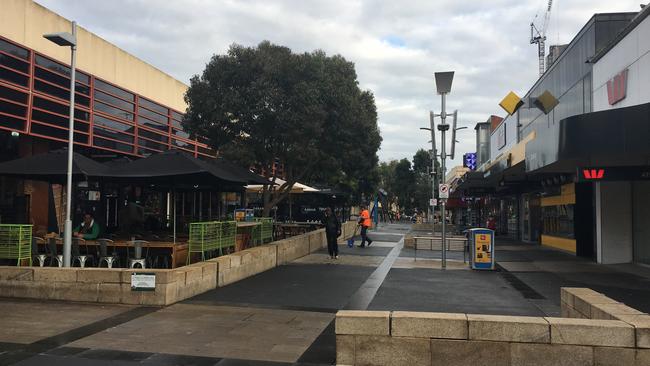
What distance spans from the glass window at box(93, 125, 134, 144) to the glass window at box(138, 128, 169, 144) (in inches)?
32.5

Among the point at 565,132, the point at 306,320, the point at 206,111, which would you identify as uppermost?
the point at 206,111

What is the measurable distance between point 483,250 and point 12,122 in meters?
13.6

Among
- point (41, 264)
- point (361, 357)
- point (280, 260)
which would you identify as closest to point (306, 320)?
point (361, 357)

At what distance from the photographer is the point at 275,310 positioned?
28.0 feet

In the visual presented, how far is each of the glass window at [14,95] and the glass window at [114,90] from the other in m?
3.75

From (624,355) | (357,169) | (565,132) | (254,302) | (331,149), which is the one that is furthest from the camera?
(357,169)

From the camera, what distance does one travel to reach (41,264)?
1045 cm

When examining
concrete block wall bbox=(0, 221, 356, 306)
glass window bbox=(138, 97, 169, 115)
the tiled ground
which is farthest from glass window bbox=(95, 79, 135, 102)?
the tiled ground

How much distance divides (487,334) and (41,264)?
891 cm

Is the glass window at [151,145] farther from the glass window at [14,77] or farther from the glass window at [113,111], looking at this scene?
the glass window at [14,77]

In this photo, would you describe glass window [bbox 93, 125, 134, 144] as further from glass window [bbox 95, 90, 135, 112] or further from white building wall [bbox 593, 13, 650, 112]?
white building wall [bbox 593, 13, 650, 112]

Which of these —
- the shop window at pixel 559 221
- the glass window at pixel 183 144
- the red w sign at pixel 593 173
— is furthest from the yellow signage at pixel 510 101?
the glass window at pixel 183 144

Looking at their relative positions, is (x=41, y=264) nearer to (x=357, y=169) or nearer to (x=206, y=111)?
(x=206, y=111)

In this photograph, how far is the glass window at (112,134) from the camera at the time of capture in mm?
18781
